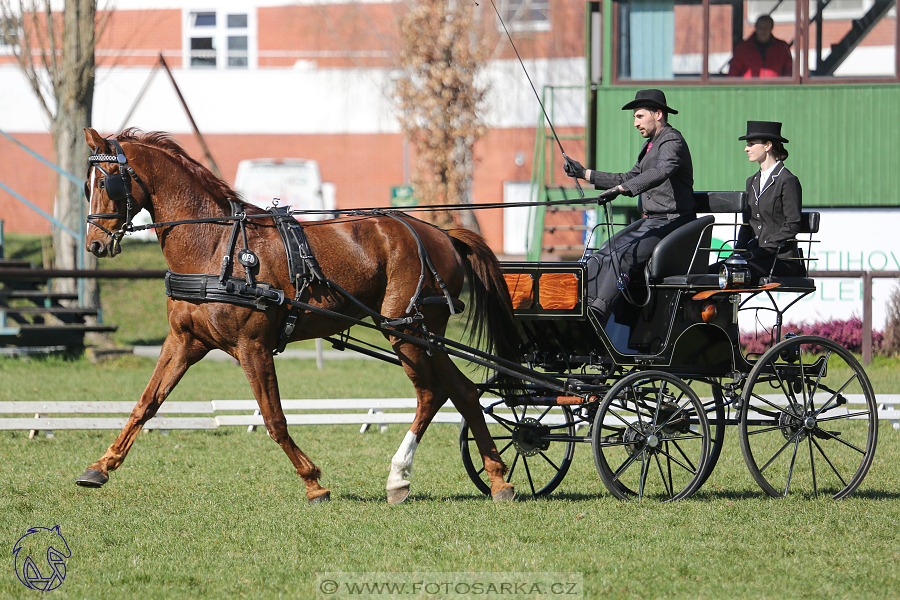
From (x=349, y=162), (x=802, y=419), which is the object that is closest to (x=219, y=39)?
(x=349, y=162)

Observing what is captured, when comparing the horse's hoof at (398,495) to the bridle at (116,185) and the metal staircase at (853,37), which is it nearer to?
the bridle at (116,185)

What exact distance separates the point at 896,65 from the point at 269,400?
13.7 meters

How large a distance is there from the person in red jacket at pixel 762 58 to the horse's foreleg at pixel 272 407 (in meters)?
12.3

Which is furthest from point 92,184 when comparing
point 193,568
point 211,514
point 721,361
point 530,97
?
point 530,97

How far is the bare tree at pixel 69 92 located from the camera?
16.0 metres

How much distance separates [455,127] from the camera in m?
24.3

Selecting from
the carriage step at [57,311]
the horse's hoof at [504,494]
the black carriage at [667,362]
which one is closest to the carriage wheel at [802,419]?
the black carriage at [667,362]

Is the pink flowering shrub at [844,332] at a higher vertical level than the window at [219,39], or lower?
lower

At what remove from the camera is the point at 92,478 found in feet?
20.4

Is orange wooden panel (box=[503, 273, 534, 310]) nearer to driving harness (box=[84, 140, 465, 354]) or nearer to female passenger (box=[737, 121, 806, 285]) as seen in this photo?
driving harness (box=[84, 140, 465, 354])

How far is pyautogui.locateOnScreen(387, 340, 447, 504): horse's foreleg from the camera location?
6.50 meters

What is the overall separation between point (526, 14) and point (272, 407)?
2330 cm

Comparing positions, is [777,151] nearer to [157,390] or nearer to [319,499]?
[319,499]

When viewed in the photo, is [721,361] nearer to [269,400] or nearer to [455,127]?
[269,400]
